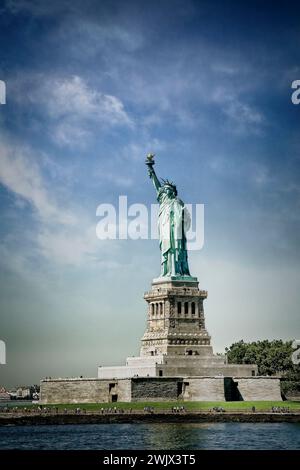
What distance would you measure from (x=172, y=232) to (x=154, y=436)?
3070 cm

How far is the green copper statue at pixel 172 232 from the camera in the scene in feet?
280

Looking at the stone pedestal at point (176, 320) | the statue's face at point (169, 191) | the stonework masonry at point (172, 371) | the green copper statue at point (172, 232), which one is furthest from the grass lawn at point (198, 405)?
the statue's face at point (169, 191)

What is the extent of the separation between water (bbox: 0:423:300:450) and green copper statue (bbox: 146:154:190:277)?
69.9 ft

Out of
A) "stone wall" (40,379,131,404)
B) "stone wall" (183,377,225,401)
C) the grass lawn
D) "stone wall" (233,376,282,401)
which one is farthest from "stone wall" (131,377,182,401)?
"stone wall" (233,376,282,401)

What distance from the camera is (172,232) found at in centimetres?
8550

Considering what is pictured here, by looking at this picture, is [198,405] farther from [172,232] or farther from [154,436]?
[172,232]

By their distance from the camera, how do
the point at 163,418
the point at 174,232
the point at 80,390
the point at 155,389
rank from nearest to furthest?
the point at 163,418 → the point at 155,389 → the point at 80,390 → the point at 174,232

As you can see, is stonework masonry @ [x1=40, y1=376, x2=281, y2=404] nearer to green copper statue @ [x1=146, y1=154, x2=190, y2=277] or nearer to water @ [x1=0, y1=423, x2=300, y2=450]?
water @ [x1=0, y1=423, x2=300, y2=450]

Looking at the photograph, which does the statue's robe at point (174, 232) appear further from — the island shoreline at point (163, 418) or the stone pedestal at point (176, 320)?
the island shoreline at point (163, 418)

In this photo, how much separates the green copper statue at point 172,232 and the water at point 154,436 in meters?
21.3

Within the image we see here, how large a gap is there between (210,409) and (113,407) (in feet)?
27.2

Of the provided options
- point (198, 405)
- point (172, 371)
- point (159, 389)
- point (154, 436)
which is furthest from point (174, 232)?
point (154, 436)
